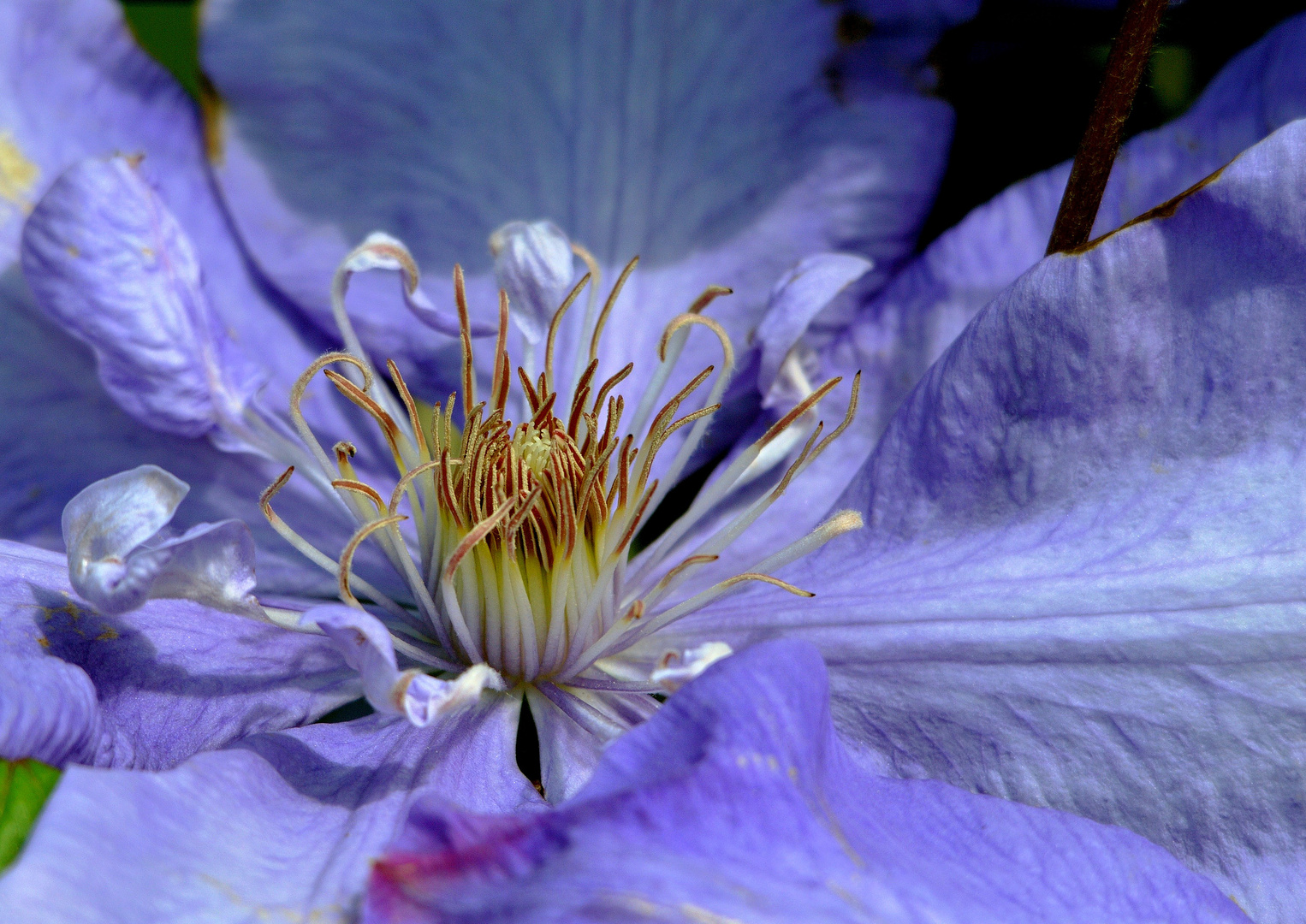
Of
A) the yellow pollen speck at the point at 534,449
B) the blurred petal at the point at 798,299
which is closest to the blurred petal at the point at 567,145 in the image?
the blurred petal at the point at 798,299

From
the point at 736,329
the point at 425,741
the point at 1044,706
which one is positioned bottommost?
the point at 425,741

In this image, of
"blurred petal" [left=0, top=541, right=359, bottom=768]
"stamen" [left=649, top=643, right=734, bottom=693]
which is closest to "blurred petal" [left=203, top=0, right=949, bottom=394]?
"blurred petal" [left=0, top=541, right=359, bottom=768]

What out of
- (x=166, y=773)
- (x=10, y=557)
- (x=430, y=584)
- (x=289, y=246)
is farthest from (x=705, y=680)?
(x=289, y=246)

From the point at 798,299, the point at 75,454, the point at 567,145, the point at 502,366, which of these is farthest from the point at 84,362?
the point at 798,299

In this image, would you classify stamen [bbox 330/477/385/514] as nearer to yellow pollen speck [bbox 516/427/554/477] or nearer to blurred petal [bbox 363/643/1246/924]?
yellow pollen speck [bbox 516/427/554/477]

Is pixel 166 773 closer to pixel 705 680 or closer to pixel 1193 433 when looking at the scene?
pixel 705 680

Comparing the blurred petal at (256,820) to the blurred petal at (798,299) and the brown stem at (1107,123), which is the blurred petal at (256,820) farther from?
the brown stem at (1107,123)
